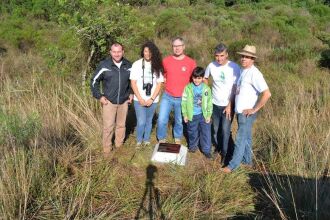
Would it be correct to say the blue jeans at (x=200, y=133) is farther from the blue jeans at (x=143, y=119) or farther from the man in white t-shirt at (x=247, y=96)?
the man in white t-shirt at (x=247, y=96)

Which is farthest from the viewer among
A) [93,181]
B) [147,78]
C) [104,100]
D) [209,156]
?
[209,156]

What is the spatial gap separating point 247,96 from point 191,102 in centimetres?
102

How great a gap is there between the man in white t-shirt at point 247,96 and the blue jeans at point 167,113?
118 cm

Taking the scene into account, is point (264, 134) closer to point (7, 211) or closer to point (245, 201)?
point (245, 201)

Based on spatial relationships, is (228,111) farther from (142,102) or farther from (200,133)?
(142,102)

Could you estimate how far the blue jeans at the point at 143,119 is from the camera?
5.75 metres

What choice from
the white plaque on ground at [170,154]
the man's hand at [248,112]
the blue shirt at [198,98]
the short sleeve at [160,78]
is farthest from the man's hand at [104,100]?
the man's hand at [248,112]

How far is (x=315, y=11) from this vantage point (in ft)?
86.6

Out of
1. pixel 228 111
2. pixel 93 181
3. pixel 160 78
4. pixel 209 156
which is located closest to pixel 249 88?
pixel 228 111

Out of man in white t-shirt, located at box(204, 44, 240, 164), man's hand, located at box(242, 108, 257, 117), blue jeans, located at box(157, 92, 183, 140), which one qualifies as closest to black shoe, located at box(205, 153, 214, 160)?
man in white t-shirt, located at box(204, 44, 240, 164)

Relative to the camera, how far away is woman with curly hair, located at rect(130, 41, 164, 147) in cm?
542

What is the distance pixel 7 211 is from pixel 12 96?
3449 mm

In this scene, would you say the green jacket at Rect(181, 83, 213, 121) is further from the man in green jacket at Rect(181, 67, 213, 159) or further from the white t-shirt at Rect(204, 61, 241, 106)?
the white t-shirt at Rect(204, 61, 241, 106)

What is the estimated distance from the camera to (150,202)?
4504 millimetres
